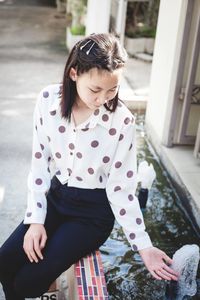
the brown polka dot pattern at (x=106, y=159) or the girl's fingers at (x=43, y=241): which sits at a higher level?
the brown polka dot pattern at (x=106, y=159)

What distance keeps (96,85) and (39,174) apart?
61 cm

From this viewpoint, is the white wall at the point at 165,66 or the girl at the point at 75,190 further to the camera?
the white wall at the point at 165,66

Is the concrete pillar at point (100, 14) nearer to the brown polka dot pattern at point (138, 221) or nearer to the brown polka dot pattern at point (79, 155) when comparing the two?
the brown polka dot pattern at point (79, 155)

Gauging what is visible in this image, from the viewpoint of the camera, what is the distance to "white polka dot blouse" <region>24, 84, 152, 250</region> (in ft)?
6.58

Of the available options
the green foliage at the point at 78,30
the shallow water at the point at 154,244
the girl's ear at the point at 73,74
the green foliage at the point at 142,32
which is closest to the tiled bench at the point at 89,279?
the shallow water at the point at 154,244

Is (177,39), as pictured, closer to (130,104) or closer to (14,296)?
(130,104)

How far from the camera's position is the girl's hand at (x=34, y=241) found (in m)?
1.94

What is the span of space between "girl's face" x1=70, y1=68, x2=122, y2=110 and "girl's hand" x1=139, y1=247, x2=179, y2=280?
0.70m

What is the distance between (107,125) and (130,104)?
3.73 metres

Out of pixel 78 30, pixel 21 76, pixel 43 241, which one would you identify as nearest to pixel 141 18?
pixel 78 30

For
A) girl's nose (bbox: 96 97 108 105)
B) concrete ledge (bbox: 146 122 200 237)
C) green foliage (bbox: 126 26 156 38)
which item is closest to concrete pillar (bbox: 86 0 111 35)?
green foliage (bbox: 126 26 156 38)

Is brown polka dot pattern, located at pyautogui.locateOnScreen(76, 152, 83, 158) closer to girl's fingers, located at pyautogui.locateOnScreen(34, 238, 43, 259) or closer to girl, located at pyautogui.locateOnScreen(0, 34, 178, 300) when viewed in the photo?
girl, located at pyautogui.locateOnScreen(0, 34, 178, 300)

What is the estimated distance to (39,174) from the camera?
2.17 metres

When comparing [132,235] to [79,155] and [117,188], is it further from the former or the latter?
[79,155]
